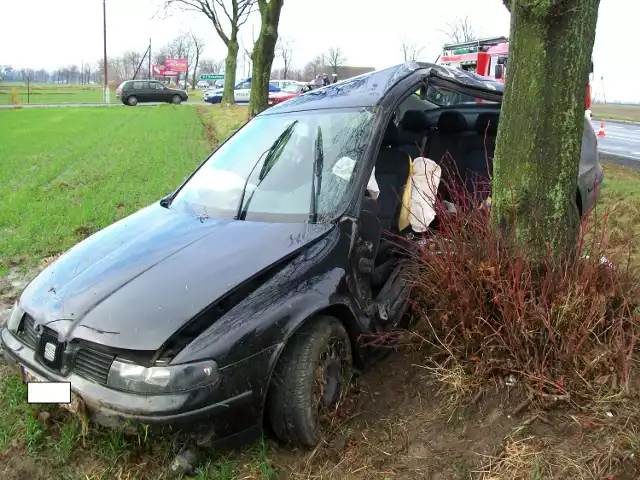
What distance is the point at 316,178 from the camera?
3.37 metres

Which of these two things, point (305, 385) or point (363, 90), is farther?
point (363, 90)

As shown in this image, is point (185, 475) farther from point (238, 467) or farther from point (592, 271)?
point (592, 271)

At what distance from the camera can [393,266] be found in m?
3.73

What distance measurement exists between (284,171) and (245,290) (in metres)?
1.21

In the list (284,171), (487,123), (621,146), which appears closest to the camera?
(284,171)

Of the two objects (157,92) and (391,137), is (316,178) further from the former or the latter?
(157,92)

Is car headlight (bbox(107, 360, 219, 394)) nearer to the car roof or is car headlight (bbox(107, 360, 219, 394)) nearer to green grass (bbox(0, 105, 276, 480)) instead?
green grass (bbox(0, 105, 276, 480))

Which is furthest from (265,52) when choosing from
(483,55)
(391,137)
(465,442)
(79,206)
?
(465,442)

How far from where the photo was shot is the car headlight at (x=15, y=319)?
2801mm

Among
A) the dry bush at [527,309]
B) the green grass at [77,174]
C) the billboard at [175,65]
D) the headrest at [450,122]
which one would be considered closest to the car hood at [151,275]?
the dry bush at [527,309]

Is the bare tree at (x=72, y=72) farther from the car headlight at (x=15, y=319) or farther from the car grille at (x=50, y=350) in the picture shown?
the car grille at (x=50, y=350)

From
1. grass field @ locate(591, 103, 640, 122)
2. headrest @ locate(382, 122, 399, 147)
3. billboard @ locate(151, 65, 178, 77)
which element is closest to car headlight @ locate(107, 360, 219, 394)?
headrest @ locate(382, 122, 399, 147)

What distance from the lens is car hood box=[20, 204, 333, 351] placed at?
7.80 ft

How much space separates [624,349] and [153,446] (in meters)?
2.39
